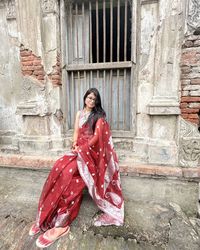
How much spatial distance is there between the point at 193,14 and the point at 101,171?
2.52 meters

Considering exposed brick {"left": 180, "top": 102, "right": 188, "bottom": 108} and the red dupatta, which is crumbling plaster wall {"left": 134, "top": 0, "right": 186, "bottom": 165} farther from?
the red dupatta

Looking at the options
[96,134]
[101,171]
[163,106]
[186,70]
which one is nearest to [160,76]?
[186,70]

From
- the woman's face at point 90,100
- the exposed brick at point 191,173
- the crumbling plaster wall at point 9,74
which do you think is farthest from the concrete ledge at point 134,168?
the woman's face at point 90,100

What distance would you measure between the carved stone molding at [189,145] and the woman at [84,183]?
1198mm

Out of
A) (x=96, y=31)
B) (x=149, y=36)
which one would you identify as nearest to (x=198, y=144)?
(x=149, y=36)

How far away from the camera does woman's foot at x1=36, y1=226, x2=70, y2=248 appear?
1825 millimetres

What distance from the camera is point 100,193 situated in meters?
2.17

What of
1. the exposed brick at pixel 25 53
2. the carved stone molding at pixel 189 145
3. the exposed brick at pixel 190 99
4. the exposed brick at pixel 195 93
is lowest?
the carved stone molding at pixel 189 145

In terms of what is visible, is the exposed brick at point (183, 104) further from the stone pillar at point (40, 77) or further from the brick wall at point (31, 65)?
the brick wall at point (31, 65)

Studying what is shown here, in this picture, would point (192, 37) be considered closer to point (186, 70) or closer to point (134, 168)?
point (186, 70)

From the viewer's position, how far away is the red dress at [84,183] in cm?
199

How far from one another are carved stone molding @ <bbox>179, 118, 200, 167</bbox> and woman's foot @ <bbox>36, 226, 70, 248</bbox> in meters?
1.98

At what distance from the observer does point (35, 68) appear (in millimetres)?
3248

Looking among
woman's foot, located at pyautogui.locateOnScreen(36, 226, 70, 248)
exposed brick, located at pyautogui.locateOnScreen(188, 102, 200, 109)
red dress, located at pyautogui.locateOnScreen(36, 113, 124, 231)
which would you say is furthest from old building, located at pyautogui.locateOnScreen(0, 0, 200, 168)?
woman's foot, located at pyautogui.locateOnScreen(36, 226, 70, 248)
